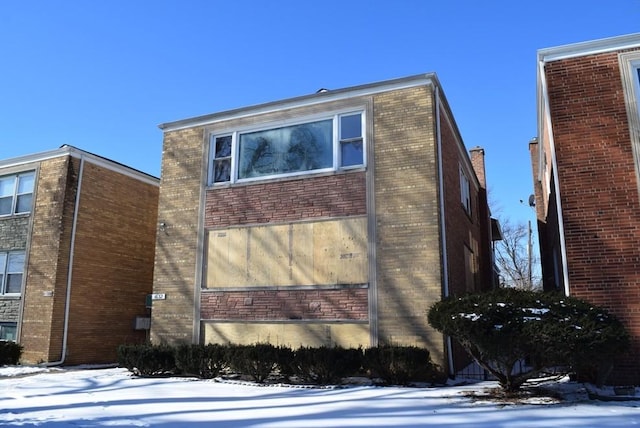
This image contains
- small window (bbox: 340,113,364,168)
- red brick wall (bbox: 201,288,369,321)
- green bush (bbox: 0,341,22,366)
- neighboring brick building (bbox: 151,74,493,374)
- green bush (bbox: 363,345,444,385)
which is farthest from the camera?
green bush (bbox: 0,341,22,366)

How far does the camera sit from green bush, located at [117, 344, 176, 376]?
11.7 meters

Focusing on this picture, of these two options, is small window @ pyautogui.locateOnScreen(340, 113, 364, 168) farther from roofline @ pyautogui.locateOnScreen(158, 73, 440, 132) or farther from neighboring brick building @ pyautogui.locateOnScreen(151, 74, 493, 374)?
roofline @ pyautogui.locateOnScreen(158, 73, 440, 132)

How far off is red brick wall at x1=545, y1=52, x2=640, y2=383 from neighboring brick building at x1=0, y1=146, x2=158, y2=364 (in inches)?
545

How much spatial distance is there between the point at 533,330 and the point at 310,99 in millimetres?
7762

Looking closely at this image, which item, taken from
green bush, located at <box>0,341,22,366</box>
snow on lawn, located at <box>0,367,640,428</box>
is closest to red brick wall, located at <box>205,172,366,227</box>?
snow on lawn, located at <box>0,367,640,428</box>

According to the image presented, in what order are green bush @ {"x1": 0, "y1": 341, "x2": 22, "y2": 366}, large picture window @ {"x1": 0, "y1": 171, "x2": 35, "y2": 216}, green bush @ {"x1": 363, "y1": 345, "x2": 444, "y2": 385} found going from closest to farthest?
green bush @ {"x1": 363, "y1": 345, "x2": 444, "y2": 385} → green bush @ {"x1": 0, "y1": 341, "x2": 22, "y2": 366} → large picture window @ {"x1": 0, "y1": 171, "x2": 35, "y2": 216}

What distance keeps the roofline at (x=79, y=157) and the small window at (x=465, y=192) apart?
1107 centimetres

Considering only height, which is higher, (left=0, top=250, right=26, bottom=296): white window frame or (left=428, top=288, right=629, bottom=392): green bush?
(left=0, top=250, right=26, bottom=296): white window frame

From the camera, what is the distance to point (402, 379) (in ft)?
32.4

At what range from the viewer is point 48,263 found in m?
15.7

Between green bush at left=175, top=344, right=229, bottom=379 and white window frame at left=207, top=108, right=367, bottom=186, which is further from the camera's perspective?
white window frame at left=207, top=108, right=367, bottom=186

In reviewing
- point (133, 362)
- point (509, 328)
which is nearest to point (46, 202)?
point (133, 362)

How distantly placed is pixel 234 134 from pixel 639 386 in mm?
10530

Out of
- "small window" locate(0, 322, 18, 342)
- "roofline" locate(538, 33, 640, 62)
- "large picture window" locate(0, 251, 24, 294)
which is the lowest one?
"small window" locate(0, 322, 18, 342)
